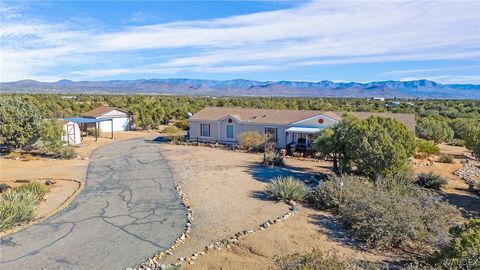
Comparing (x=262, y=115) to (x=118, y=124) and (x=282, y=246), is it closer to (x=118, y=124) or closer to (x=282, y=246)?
(x=118, y=124)

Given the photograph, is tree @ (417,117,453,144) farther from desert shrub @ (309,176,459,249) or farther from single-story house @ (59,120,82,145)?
single-story house @ (59,120,82,145)

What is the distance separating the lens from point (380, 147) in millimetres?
18172

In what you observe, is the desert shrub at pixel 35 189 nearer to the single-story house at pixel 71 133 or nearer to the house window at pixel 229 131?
the single-story house at pixel 71 133

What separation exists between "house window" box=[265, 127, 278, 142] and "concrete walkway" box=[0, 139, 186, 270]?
1276 cm

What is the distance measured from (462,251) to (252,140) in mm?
23231

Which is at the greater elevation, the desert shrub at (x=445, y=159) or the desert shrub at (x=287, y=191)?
the desert shrub at (x=287, y=191)

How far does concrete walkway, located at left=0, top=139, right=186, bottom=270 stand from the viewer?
10.7m

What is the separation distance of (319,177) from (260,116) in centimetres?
1360

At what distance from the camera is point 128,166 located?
24.4 m

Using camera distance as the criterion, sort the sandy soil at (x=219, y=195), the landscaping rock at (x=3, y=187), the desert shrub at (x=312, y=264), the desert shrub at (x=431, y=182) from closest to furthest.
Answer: the desert shrub at (x=312, y=264), the sandy soil at (x=219, y=195), the landscaping rock at (x=3, y=187), the desert shrub at (x=431, y=182)

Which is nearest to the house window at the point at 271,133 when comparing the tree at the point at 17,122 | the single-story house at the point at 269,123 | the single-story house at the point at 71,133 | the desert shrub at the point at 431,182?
the single-story house at the point at 269,123

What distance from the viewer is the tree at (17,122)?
29.7 meters

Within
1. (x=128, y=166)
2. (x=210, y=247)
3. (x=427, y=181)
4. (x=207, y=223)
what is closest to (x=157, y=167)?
(x=128, y=166)

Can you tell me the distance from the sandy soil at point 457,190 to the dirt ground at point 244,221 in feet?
21.6
